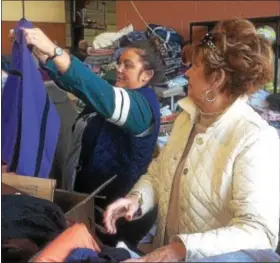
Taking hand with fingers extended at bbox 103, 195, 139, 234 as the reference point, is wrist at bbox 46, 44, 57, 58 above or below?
above

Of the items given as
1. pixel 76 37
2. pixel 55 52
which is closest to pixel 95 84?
pixel 55 52

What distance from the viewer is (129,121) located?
112 cm

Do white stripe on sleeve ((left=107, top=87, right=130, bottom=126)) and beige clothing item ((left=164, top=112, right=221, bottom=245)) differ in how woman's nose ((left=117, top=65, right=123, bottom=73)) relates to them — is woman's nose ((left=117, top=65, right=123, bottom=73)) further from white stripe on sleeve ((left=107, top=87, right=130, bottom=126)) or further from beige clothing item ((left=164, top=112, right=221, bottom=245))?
beige clothing item ((left=164, top=112, right=221, bottom=245))

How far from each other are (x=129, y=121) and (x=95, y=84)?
0.41 feet

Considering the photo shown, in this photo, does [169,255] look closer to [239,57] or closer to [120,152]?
[239,57]

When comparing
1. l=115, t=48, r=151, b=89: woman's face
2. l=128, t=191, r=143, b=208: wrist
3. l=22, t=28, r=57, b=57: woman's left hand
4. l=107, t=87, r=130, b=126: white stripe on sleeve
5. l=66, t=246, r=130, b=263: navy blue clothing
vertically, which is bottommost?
l=128, t=191, r=143, b=208: wrist

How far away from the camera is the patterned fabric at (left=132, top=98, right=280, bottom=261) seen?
0.74 metres

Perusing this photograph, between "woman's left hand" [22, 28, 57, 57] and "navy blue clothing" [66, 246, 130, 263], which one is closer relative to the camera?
"navy blue clothing" [66, 246, 130, 263]

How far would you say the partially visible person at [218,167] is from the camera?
2.44ft

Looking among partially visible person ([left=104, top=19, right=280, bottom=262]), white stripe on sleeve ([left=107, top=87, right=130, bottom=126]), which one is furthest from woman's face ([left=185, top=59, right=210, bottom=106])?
white stripe on sleeve ([left=107, top=87, right=130, bottom=126])

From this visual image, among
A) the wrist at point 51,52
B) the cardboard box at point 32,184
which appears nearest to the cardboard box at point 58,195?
the cardboard box at point 32,184

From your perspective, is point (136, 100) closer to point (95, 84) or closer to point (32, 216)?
point (95, 84)

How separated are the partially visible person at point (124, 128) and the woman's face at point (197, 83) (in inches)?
8.9

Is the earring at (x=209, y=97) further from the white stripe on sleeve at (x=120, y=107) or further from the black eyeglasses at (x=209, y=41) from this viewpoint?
the white stripe on sleeve at (x=120, y=107)
